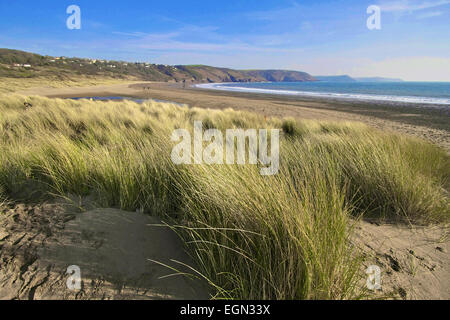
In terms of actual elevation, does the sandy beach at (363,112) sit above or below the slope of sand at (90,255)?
above

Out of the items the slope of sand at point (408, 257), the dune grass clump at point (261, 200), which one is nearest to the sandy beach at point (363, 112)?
the dune grass clump at point (261, 200)

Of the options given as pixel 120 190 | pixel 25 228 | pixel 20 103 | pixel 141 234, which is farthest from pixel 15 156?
pixel 20 103

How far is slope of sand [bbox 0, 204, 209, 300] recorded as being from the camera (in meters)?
1.50

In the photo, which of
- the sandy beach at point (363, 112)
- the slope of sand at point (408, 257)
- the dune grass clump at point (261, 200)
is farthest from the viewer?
the sandy beach at point (363, 112)

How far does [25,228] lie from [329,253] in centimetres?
256

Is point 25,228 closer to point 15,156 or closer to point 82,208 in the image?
point 82,208

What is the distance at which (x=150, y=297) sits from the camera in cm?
148

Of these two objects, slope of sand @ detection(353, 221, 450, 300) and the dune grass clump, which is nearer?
the dune grass clump

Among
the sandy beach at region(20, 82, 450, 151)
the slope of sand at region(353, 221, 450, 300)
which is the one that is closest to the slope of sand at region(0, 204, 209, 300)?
the slope of sand at region(353, 221, 450, 300)

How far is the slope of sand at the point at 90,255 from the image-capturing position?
59.2 inches

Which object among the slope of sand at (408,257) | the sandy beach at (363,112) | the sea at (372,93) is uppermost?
the sea at (372,93)

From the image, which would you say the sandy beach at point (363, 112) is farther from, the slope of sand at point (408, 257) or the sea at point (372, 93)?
the sea at point (372, 93)

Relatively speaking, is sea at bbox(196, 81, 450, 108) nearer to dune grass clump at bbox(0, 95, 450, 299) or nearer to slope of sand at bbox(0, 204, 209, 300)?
dune grass clump at bbox(0, 95, 450, 299)

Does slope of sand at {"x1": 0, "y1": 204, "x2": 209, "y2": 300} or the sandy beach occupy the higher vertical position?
the sandy beach
